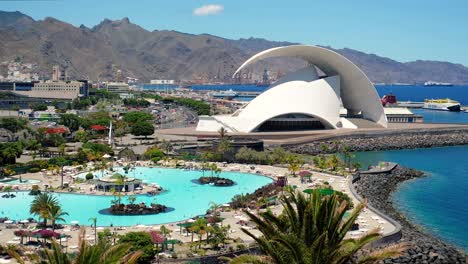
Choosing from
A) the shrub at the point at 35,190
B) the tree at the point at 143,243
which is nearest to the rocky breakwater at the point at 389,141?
the shrub at the point at 35,190

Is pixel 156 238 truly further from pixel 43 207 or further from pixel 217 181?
pixel 217 181

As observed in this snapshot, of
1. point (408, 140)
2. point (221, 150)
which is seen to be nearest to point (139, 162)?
point (221, 150)

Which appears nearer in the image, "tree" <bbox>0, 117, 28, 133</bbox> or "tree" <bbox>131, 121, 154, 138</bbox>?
"tree" <bbox>131, 121, 154, 138</bbox>

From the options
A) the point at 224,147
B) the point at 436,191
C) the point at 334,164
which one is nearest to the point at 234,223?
the point at 436,191

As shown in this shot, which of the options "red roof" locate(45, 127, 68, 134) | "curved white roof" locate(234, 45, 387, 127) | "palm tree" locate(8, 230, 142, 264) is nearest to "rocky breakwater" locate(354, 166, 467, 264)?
"palm tree" locate(8, 230, 142, 264)

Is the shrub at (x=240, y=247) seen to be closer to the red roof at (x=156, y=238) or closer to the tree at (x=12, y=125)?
the red roof at (x=156, y=238)

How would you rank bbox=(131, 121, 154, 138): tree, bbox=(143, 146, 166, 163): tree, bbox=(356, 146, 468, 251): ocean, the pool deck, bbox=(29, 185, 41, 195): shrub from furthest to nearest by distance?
bbox=(131, 121, 154, 138): tree < bbox=(143, 146, 166, 163): tree < bbox=(29, 185, 41, 195): shrub < bbox=(356, 146, 468, 251): ocean < the pool deck

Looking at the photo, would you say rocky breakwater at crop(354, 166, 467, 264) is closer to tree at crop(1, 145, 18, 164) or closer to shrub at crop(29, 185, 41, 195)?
shrub at crop(29, 185, 41, 195)
